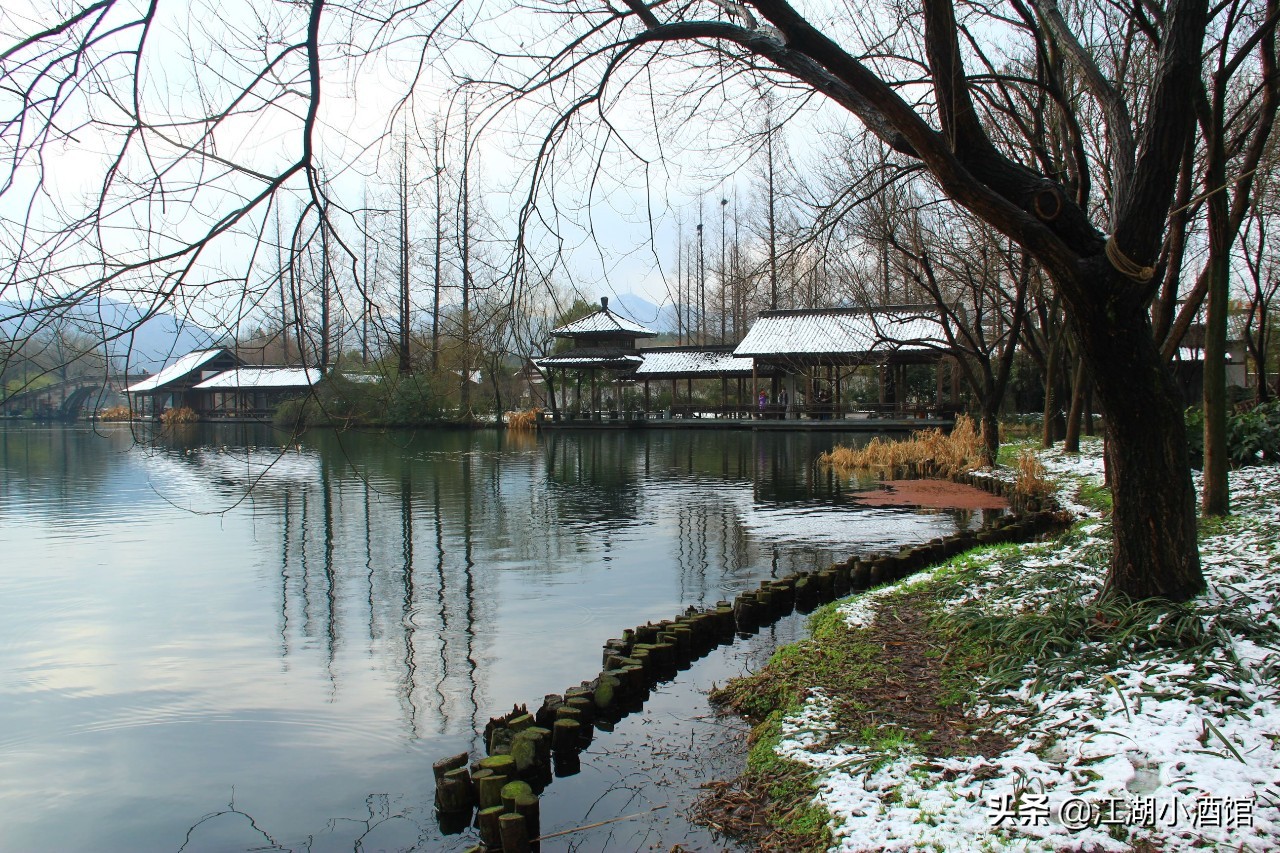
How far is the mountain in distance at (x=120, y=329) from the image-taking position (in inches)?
127

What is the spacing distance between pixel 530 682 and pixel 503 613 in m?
1.82

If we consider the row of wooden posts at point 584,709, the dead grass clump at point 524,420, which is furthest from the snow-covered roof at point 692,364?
the row of wooden posts at point 584,709

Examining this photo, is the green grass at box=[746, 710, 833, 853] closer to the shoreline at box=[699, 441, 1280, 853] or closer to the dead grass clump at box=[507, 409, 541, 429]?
the shoreline at box=[699, 441, 1280, 853]

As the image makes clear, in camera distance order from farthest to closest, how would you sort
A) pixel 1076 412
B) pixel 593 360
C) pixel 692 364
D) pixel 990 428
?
1. pixel 692 364
2. pixel 593 360
3. pixel 990 428
4. pixel 1076 412

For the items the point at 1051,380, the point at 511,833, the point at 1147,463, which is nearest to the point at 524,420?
the point at 1051,380

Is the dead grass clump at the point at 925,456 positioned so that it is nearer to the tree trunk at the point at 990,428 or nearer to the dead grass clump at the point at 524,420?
the tree trunk at the point at 990,428

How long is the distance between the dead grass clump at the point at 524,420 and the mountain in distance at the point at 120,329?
33706mm

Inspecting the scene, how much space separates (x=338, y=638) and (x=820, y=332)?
29079mm

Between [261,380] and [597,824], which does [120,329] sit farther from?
[261,380]

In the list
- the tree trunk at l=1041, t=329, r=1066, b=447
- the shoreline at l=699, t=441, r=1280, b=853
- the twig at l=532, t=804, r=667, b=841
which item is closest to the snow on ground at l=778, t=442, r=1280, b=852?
the shoreline at l=699, t=441, r=1280, b=853

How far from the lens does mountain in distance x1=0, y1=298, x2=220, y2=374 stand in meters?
3.23

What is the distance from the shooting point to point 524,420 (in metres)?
37.5

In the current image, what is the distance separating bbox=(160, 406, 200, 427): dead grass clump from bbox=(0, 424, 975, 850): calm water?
2829 centimetres

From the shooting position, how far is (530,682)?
20.1 feet
